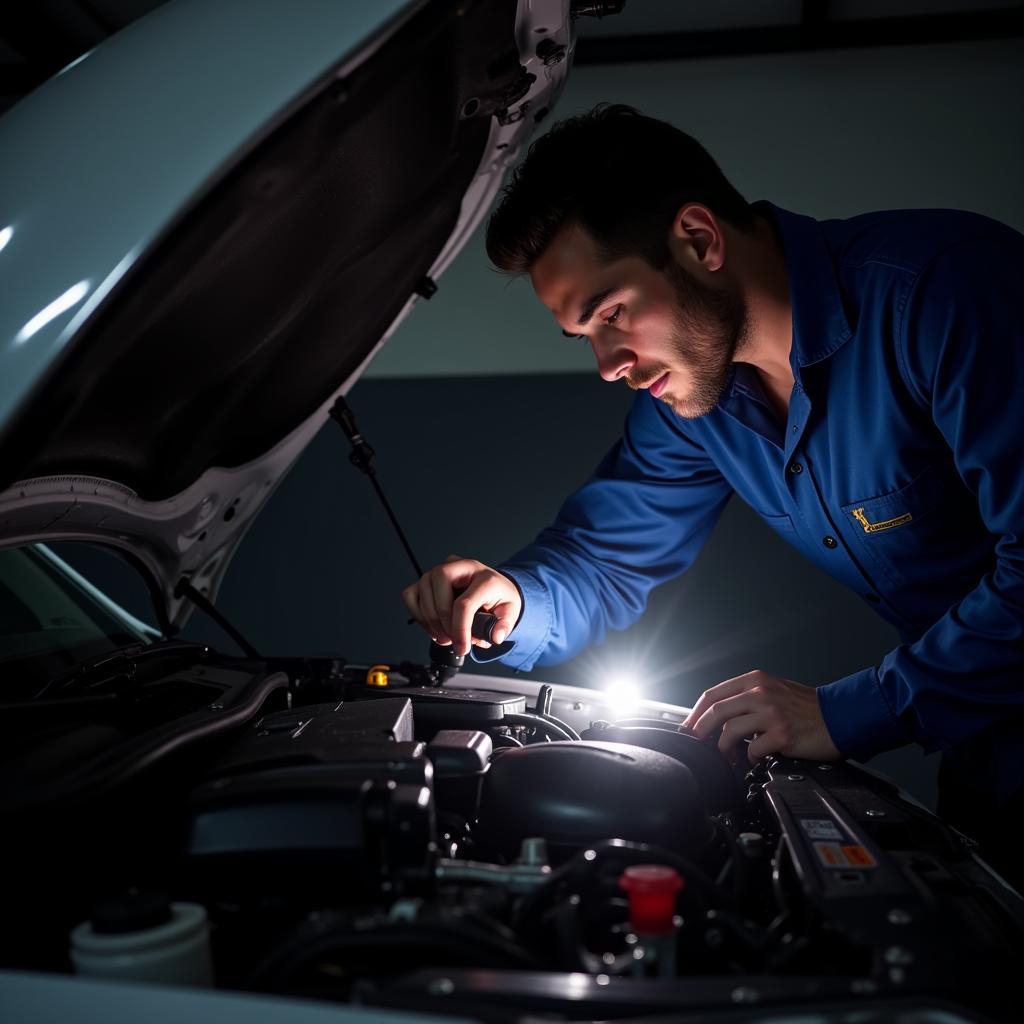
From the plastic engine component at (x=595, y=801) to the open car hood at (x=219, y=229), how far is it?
0.55 m

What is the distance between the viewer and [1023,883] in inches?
45.9

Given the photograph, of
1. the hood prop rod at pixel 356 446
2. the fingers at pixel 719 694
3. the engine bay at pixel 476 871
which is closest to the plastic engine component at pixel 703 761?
the engine bay at pixel 476 871

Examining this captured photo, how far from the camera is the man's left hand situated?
1194mm

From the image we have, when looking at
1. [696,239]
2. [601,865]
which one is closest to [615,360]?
[696,239]

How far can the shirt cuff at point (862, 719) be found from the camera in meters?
1.21

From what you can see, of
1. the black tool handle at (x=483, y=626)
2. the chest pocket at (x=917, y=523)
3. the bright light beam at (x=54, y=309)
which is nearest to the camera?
the bright light beam at (x=54, y=309)

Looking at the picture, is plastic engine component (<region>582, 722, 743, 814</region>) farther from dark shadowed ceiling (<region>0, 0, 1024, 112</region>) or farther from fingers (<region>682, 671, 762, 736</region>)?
dark shadowed ceiling (<region>0, 0, 1024, 112</region>)

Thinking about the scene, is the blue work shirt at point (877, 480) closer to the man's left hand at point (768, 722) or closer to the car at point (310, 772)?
the man's left hand at point (768, 722)

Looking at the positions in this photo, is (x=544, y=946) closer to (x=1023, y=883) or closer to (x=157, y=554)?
(x=1023, y=883)

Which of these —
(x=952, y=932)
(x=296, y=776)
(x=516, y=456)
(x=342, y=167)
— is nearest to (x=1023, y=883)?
(x=952, y=932)

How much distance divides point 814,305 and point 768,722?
63 cm

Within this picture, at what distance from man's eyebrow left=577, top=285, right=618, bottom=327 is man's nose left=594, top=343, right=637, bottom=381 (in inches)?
2.2

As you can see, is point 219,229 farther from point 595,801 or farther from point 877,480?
point 877,480

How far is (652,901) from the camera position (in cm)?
66
